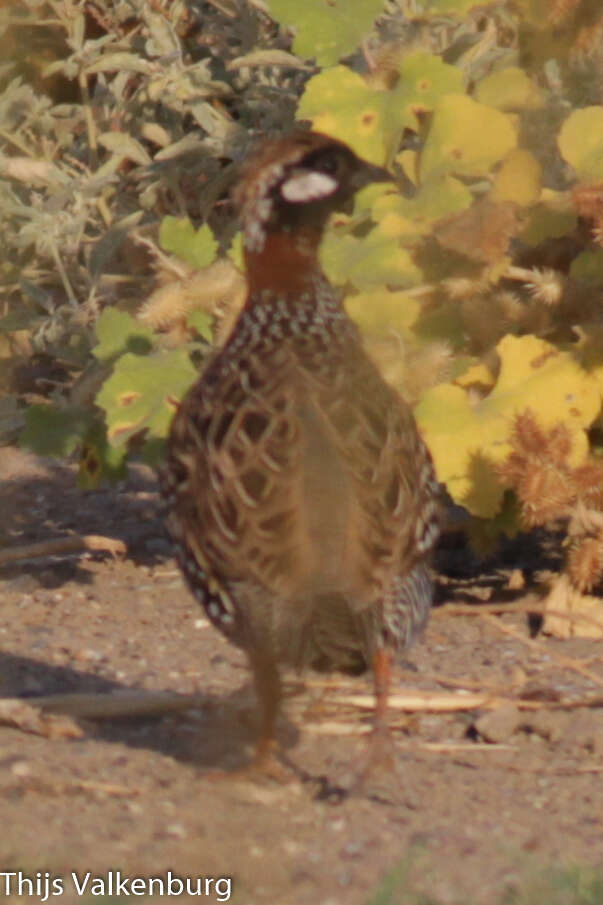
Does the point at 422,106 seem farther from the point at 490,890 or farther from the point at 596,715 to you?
the point at 490,890

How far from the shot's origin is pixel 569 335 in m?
5.54

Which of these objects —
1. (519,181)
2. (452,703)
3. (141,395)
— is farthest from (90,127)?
(452,703)

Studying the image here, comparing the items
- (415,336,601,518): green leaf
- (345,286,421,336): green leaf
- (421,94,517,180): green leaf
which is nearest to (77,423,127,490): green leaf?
(345,286,421,336): green leaf

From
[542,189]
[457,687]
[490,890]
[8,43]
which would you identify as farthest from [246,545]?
[8,43]

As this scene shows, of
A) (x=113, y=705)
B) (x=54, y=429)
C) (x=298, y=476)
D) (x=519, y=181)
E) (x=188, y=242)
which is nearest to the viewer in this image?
(x=298, y=476)

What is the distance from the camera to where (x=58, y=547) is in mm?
6113

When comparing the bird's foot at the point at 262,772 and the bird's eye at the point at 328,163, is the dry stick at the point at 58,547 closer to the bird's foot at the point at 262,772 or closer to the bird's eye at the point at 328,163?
the bird's foot at the point at 262,772

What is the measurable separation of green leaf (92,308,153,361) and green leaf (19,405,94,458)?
0.86 ft

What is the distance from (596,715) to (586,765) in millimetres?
306

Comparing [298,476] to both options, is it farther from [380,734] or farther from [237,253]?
[237,253]

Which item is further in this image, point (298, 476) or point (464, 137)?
point (464, 137)

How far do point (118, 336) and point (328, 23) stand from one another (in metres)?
1.19

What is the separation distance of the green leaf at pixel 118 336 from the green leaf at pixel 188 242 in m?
0.27

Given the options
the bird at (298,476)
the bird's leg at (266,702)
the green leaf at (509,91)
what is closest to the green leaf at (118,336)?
the bird at (298,476)
